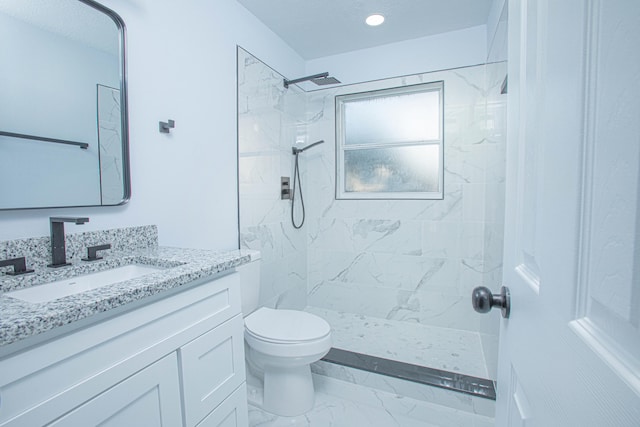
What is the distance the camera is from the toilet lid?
1.62m

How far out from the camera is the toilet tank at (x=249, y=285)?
1.71m

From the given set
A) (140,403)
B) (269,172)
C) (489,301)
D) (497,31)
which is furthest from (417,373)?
(497,31)

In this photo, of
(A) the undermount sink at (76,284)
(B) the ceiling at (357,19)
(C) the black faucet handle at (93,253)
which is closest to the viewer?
(A) the undermount sink at (76,284)

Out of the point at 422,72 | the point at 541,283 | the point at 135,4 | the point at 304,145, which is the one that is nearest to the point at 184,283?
the point at 541,283

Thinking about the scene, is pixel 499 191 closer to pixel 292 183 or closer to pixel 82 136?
pixel 292 183

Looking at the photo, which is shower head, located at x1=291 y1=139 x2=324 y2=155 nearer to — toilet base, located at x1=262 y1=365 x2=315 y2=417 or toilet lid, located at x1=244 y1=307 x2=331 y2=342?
toilet lid, located at x1=244 y1=307 x2=331 y2=342

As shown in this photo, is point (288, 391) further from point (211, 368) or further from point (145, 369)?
point (145, 369)

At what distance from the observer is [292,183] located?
268 centimetres

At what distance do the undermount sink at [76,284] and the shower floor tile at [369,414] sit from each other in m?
1.11

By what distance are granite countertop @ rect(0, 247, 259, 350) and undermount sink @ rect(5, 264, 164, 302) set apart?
16 millimetres

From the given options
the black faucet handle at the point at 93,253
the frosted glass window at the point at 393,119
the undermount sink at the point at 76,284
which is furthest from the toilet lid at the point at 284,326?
the frosted glass window at the point at 393,119

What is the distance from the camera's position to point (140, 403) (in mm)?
851

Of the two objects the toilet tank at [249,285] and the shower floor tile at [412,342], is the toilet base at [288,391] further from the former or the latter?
the shower floor tile at [412,342]

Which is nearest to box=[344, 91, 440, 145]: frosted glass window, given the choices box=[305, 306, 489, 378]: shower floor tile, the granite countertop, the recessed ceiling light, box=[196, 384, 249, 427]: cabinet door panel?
the recessed ceiling light
